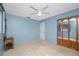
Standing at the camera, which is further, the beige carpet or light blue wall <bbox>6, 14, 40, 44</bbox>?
light blue wall <bbox>6, 14, 40, 44</bbox>

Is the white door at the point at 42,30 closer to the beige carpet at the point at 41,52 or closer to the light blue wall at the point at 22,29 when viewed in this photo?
the light blue wall at the point at 22,29

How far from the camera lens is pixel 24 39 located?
15.5 ft

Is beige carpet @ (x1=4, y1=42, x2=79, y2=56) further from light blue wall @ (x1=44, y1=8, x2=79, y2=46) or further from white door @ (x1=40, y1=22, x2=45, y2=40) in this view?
white door @ (x1=40, y1=22, x2=45, y2=40)

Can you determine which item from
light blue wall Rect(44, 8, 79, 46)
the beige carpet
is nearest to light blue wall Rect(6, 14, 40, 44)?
light blue wall Rect(44, 8, 79, 46)

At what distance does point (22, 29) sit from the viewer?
453 cm

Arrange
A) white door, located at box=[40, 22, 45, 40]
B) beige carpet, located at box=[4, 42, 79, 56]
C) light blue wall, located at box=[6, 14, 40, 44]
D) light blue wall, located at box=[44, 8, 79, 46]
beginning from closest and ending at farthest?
beige carpet, located at box=[4, 42, 79, 56] → light blue wall, located at box=[6, 14, 40, 44] → light blue wall, located at box=[44, 8, 79, 46] → white door, located at box=[40, 22, 45, 40]

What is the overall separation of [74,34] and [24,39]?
2303mm

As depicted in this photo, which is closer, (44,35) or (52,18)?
(52,18)

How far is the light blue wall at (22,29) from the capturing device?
424 centimetres

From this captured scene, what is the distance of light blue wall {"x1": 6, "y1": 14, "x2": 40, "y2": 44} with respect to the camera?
4.24 metres

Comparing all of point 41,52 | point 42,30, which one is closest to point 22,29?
point 42,30

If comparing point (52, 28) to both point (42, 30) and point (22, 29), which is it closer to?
point (42, 30)

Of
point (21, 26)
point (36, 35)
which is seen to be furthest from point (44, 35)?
point (21, 26)

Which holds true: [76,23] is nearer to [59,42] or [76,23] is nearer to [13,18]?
Answer: [59,42]
